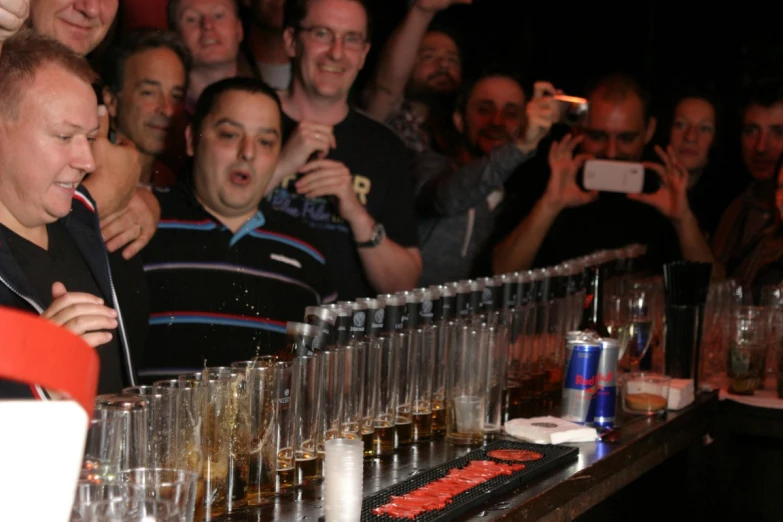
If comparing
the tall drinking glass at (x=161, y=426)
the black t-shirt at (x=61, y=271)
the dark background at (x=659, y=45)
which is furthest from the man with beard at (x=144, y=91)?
the dark background at (x=659, y=45)

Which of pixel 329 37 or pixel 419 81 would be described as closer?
pixel 329 37

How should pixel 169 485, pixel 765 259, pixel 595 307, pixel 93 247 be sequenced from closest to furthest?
pixel 169 485, pixel 93 247, pixel 595 307, pixel 765 259

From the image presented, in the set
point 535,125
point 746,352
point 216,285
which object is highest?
point 535,125

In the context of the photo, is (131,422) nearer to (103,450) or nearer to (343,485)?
(103,450)

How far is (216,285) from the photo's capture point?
2.97 metres

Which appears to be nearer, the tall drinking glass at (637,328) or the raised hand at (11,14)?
the raised hand at (11,14)

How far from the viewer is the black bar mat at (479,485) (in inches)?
68.8

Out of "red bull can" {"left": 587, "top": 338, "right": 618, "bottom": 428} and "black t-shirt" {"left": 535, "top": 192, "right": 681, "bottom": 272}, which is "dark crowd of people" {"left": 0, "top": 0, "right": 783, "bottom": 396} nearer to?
"black t-shirt" {"left": 535, "top": 192, "right": 681, "bottom": 272}

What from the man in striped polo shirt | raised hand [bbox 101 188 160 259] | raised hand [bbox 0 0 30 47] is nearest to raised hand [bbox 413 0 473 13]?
the man in striped polo shirt

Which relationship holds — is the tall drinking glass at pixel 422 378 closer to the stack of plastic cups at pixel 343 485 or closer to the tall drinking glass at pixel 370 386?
the tall drinking glass at pixel 370 386

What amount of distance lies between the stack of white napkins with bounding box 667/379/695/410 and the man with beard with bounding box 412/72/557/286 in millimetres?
1280

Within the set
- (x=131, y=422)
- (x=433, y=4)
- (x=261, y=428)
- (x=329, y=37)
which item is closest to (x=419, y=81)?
(x=433, y=4)

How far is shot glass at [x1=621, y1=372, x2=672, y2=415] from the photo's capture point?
9.46ft

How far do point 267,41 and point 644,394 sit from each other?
2034 mm
